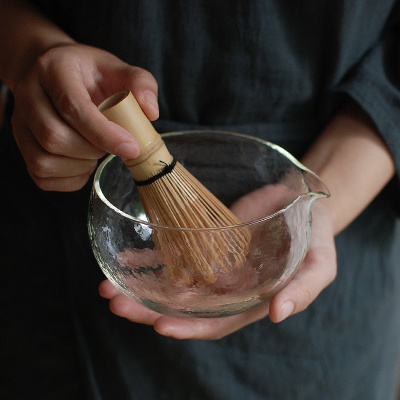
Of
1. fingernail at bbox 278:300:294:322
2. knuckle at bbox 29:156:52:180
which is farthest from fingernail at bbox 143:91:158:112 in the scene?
fingernail at bbox 278:300:294:322

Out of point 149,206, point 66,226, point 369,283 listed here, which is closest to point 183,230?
point 149,206

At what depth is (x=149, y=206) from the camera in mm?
425

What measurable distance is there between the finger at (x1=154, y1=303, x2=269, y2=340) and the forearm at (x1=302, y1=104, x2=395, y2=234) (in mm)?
163

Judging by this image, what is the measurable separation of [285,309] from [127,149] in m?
0.20

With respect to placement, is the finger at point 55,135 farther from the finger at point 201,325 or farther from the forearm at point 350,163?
the forearm at point 350,163

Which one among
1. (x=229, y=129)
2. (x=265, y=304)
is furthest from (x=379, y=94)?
(x=265, y=304)

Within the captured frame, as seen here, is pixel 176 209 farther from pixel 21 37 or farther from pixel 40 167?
pixel 21 37

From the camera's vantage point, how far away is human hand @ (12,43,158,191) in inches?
14.7

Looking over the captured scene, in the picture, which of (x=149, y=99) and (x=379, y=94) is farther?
(x=379, y=94)

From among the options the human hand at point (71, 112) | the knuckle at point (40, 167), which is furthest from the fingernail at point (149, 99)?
the knuckle at point (40, 167)

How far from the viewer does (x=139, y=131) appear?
0.38m

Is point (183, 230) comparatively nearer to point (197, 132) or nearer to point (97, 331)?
point (197, 132)

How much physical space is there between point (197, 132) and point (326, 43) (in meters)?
0.21

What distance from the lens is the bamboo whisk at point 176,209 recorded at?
1.23ft
